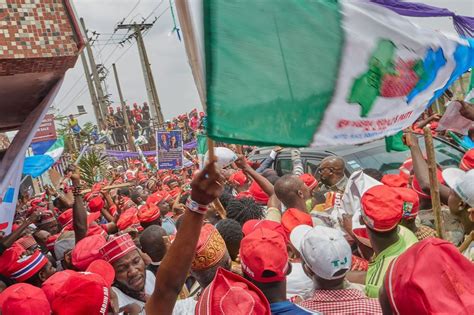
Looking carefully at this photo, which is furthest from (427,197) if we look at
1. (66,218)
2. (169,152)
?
(169,152)

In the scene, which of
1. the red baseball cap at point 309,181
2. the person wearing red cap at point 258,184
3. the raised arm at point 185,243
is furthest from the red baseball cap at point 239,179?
the raised arm at point 185,243

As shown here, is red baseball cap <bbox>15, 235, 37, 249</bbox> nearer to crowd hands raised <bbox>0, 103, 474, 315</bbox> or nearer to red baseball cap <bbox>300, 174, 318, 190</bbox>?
crowd hands raised <bbox>0, 103, 474, 315</bbox>

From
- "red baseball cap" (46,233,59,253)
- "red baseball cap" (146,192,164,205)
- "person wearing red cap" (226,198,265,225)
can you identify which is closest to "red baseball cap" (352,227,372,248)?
"person wearing red cap" (226,198,265,225)

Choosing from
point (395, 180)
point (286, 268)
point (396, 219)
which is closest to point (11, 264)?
point (286, 268)

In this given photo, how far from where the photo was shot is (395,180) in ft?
15.0

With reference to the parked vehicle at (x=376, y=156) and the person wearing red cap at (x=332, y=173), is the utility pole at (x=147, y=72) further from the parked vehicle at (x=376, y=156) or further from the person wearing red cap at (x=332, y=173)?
the person wearing red cap at (x=332, y=173)

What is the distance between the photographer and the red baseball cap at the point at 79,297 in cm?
262

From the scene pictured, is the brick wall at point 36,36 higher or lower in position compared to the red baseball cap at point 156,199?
higher

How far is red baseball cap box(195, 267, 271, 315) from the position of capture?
2.08 metres

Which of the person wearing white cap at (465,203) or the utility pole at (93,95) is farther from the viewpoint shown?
the utility pole at (93,95)

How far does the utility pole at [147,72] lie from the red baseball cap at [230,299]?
26.2m

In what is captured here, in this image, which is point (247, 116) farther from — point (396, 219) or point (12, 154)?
point (396, 219)

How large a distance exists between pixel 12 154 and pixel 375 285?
7.11ft

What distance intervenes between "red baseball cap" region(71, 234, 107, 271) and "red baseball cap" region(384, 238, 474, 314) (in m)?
2.63
